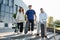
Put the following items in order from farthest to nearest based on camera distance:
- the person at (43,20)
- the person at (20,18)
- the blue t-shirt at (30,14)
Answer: the person at (20,18)
the blue t-shirt at (30,14)
the person at (43,20)

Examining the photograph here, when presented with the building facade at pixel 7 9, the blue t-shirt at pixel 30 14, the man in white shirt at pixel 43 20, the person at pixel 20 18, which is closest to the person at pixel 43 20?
the man in white shirt at pixel 43 20

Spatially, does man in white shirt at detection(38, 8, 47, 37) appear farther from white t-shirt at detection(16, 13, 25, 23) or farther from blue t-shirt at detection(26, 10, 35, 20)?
white t-shirt at detection(16, 13, 25, 23)

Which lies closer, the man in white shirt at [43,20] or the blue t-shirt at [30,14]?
the man in white shirt at [43,20]

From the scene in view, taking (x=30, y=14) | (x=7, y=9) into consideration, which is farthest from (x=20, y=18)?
(x=7, y=9)

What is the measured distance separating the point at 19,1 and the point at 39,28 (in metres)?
40.0

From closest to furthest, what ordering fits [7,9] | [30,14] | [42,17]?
[42,17]
[30,14]
[7,9]

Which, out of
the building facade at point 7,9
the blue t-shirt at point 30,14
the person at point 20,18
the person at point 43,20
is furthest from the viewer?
the building facade at point 7,9

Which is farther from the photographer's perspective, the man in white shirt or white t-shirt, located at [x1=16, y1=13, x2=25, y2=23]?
white t-shirt, located at [x1=16, y1=13, x2=25, y2=23]

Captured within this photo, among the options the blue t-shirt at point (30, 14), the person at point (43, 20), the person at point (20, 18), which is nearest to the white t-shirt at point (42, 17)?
the person at point (43, 20)

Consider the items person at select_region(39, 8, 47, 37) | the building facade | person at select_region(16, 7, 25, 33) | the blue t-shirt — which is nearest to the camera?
person at select_region(39, 8, 47, 37)

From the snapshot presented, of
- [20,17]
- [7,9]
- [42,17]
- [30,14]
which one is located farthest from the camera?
[7,9]

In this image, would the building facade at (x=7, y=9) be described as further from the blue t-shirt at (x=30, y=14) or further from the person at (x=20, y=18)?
the blue t-shirt at (x=30, y=14)

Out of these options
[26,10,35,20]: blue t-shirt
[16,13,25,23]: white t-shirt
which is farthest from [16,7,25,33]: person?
[26,10,35,20]: blue t-shirt

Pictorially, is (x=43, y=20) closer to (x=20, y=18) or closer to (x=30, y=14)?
(x=30, y=14)
